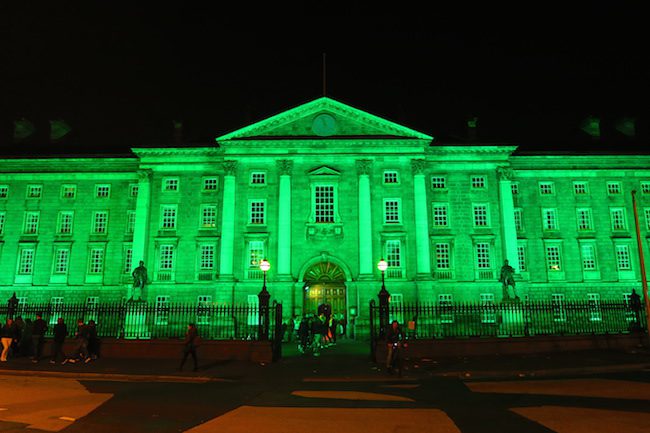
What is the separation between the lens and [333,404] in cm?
1176

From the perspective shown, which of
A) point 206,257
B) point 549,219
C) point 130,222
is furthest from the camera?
point 130,222

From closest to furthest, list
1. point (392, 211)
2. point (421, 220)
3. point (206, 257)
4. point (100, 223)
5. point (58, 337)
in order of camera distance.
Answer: point (58, 337), point (421, 220), point (392, 211), point (206, 257), point (100, 223)

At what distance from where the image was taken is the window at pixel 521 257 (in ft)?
144

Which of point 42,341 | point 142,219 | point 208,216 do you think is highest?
point 208,216

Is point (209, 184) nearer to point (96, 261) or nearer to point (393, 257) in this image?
point (96, 261)

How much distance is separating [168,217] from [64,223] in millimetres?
10193

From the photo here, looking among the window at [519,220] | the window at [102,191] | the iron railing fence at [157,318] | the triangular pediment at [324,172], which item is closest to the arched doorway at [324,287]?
the iron railing fence at [157,318]

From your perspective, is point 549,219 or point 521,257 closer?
point 521,257

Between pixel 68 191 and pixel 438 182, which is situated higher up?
pixel 438 182

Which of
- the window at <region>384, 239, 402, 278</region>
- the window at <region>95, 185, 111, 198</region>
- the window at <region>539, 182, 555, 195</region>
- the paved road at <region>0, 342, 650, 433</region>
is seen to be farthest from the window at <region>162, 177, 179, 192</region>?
the window at <region>539, 182, 555, 195</region>

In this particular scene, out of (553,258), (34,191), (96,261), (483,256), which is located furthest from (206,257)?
(553,258)

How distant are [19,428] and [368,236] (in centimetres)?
3305

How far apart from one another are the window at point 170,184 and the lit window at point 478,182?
26055mm

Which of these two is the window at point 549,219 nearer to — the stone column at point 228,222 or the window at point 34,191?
the stone column at point 228,222
